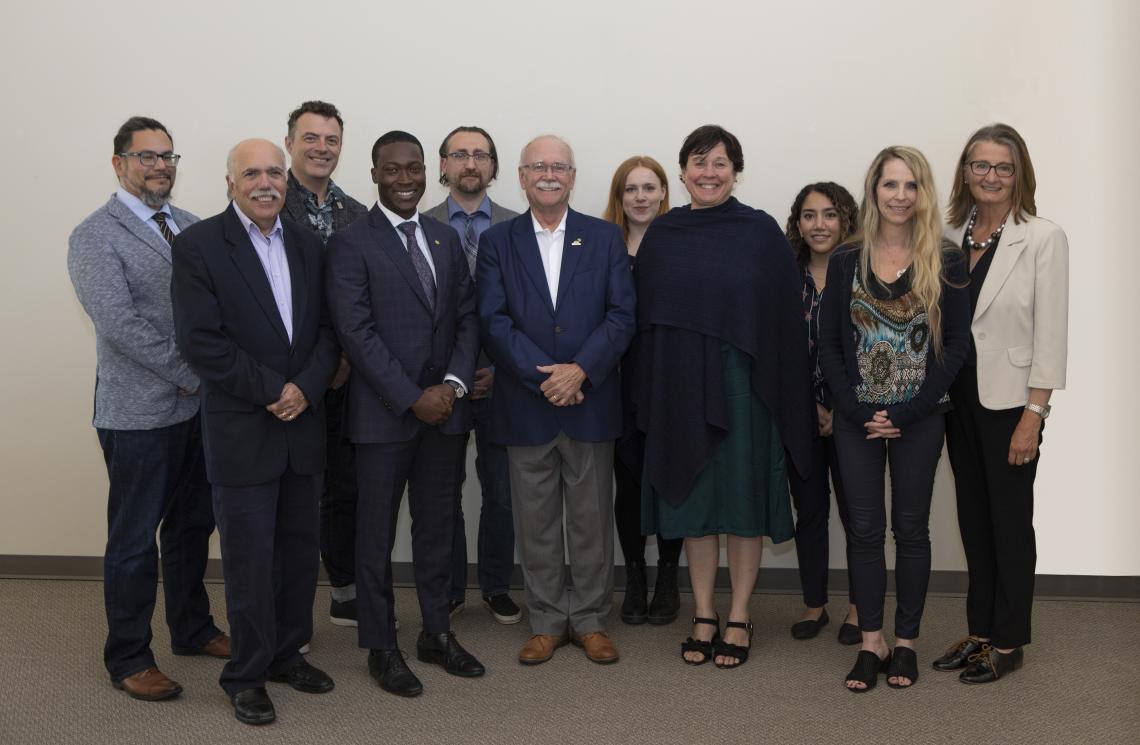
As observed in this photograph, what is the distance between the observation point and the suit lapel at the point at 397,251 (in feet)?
10.4

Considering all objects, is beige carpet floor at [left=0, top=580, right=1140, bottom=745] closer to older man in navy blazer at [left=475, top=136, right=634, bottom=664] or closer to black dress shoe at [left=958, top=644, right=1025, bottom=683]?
black dress shoe at [left=958, top=644, right=1025, bottom=683]

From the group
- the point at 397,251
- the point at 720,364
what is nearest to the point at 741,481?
the point at 720,364

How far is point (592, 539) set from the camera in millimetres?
3527

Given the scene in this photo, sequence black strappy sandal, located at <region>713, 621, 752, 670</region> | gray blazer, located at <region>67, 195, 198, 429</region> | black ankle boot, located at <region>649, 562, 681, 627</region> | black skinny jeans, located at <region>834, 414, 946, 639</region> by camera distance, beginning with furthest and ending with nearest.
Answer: black ankle boot, located at <region>649, 562, 681, 627</region> < black strappy sandal, located at <region>713, 621, 752, 670</region> < black skinny jeans, located at <region>834, 414, 946, 639</region> < gray blazer, located at <region>67, 195, 198, 429</region>

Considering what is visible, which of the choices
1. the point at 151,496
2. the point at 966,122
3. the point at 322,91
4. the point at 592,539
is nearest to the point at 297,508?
the point at 151,496

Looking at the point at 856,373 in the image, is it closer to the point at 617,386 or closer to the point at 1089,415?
the point at 617,386

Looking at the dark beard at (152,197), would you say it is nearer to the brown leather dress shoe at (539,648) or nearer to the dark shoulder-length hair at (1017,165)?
the brown leather dress shoe at (539,648)

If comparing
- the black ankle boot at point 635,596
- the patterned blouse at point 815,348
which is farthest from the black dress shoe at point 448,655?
the patterned blouse at point 815,348

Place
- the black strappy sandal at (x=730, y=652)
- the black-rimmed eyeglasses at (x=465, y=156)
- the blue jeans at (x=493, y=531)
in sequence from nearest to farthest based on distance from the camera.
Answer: the black strappy sandal at (x=730, y=652) < the black-rimmed eyeglasses at (x=465, y=156) < the blue jeans at (x=493, y=531)

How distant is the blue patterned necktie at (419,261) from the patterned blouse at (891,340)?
1408 mm

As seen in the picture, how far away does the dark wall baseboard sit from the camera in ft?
14.0

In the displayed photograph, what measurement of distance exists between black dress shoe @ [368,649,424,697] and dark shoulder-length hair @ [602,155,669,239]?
1827mm

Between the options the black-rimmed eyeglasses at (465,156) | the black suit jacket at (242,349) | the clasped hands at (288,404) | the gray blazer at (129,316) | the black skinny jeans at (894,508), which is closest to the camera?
the black suit jacket at (242,349)

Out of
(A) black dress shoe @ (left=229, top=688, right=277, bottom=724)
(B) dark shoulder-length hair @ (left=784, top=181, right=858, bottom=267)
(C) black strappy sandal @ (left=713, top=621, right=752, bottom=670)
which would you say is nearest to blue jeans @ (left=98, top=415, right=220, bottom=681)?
(A) black dress shoe @ (left=229, top=688, right=277, bottom=724)
